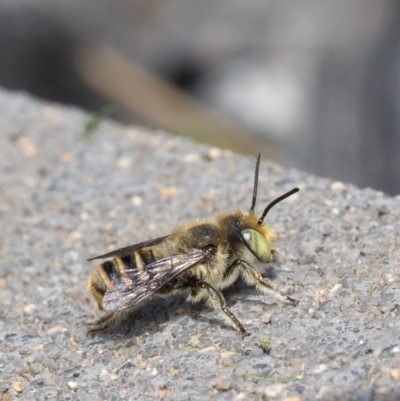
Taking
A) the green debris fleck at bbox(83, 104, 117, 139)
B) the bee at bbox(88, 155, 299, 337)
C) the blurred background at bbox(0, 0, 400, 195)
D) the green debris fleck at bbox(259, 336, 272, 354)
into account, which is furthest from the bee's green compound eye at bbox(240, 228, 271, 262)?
the blurred background at bbox(0, 0, 400, 195)

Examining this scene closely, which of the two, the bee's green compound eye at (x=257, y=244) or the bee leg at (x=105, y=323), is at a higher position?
the bee's green compound eye at (x=257, y=244)

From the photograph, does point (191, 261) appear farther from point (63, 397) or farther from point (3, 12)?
point (3, 12)

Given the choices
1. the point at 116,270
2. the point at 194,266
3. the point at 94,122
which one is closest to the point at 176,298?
the point at 194,266

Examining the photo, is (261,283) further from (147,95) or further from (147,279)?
(147,95)

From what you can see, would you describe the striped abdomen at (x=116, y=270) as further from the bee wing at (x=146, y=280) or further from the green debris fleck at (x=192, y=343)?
the green debris fleck at (x=192, y=343)

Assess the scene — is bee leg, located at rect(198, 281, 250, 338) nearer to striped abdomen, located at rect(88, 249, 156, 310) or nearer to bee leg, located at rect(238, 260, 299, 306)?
bee leg, located at rect(238, 260, 299, 306)

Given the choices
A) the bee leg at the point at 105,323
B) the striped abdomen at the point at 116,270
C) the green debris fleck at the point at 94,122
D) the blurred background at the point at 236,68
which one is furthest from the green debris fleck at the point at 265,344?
the blurred background at the point at 236,68
